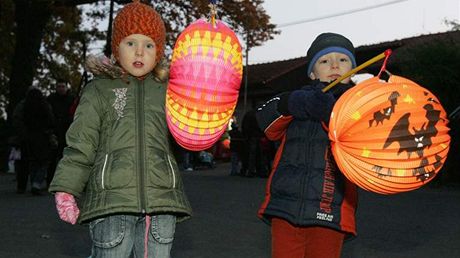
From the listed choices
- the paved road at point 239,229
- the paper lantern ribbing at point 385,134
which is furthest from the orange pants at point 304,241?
the paved road at point 239,229

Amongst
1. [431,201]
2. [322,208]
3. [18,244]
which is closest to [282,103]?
[322,208]

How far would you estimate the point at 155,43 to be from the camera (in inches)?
151

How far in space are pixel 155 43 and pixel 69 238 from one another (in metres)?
4.03

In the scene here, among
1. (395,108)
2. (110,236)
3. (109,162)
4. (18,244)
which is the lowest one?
(18,244)

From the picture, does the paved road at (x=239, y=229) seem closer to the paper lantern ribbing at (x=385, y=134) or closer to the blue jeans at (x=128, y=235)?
the blue jeans at (x=128, y=235)

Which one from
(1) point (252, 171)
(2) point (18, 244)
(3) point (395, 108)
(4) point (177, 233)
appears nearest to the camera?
(3) point (395, 108)

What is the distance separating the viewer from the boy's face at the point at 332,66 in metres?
3.96

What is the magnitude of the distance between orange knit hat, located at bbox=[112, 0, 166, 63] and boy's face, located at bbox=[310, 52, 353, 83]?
2.76ft

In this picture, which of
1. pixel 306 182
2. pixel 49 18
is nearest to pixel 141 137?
pixel 306 182

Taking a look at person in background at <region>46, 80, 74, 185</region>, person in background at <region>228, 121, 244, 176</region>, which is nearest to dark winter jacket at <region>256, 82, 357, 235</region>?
person in background at <region>46, 80, 74, 185</region>

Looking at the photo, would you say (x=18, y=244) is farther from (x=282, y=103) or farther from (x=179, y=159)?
(x=282, y=103)

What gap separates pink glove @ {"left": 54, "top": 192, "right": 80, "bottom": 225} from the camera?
355 cm

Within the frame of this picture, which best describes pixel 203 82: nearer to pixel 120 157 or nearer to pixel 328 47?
pixel 120 157

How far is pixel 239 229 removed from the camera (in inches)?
321
